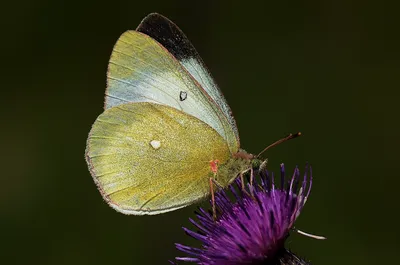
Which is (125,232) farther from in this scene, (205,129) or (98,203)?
(205,129)

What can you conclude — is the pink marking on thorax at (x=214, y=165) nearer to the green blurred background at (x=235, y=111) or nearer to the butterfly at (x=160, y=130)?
the butterfly at (x=160, y=130)

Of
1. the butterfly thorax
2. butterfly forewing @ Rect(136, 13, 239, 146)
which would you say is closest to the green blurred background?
the butterfly thorax

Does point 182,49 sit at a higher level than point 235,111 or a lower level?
higher

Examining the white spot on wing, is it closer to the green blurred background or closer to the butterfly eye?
the butterfly eye

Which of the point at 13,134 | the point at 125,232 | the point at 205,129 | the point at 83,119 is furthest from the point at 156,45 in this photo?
the point at 13,134

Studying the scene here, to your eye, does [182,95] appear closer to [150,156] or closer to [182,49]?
[182,49]

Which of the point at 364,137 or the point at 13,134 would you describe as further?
the point at 13,134

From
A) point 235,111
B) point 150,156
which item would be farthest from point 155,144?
point 235,111
